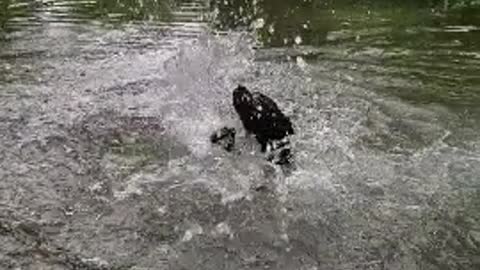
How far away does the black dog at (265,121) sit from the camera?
6.81 meters

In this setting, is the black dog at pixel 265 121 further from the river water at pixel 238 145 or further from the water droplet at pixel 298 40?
the water droplet at pixel 298 40

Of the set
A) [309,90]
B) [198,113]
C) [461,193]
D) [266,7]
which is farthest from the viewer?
[266,7]

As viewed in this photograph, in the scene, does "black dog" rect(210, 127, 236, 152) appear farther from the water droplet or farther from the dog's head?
the water droplet

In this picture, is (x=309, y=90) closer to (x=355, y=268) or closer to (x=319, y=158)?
(x=319, y=158)

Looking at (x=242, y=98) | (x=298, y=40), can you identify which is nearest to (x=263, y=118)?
(x=242, y=98)

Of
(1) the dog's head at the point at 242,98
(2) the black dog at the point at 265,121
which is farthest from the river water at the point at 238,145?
(1) the dog's head at the point at 242,98

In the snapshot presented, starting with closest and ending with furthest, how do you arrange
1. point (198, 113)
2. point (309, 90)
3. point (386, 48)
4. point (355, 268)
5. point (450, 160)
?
point (355, 268), point (450, 160), point (198, 113), point (309, 90), point (386, 48)

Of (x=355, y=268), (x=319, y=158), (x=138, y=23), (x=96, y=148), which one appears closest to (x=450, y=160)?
(x=319, y=158)

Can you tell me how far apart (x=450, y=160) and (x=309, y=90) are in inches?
88.7

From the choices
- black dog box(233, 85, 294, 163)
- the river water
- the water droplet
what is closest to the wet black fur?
black dog box(233, 85, 294, 163)

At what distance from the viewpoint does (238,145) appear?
7180 millimetres

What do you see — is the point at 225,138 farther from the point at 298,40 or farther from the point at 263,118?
the point at 298,40

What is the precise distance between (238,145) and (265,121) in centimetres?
49

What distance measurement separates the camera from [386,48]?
10.2 meters
